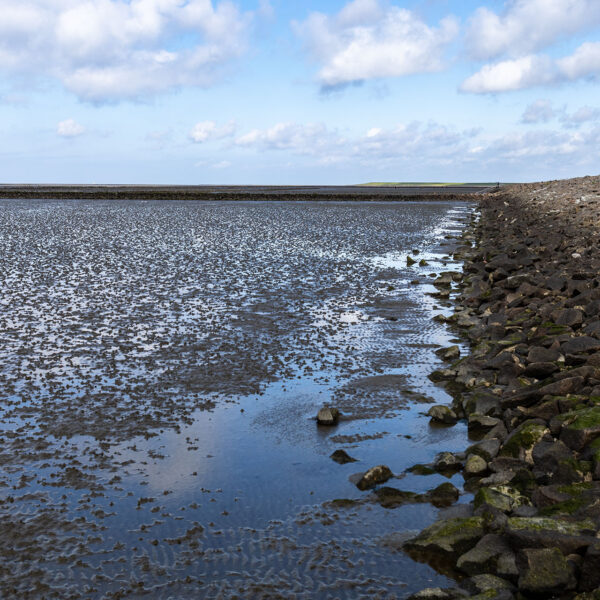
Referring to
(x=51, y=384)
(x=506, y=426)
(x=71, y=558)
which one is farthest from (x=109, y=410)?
(x=506, y=426)

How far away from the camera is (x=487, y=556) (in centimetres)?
655

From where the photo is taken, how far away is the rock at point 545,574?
228 inches

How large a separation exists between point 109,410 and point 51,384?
2027mm

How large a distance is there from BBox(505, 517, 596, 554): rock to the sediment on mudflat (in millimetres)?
10

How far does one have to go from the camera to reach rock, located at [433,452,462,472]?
29.8 feet

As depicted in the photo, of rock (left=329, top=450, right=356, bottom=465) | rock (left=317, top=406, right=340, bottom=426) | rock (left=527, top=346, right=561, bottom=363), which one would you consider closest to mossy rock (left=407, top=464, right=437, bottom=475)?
rock (left=329, top=450, right=356, bottom=465)

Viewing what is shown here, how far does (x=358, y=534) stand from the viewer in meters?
7.39

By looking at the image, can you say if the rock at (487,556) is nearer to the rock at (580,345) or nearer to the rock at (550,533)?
the rock at (550,533)

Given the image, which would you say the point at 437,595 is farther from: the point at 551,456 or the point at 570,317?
the point at 570,317

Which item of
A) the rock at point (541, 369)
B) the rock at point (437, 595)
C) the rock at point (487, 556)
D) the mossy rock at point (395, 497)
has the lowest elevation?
the mossy rock at point (395, 497)

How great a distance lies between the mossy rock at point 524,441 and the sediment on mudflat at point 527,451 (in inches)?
0.6

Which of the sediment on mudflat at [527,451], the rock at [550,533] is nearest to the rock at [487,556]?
the sediment on mudflat at [527,451]

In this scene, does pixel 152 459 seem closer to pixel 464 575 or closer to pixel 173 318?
pixel 464 575

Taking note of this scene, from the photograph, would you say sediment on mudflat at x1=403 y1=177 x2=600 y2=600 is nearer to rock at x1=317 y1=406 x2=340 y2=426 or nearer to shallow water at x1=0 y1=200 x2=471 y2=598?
shallow water at x1=0 y1=200 x2=471 y2=598
